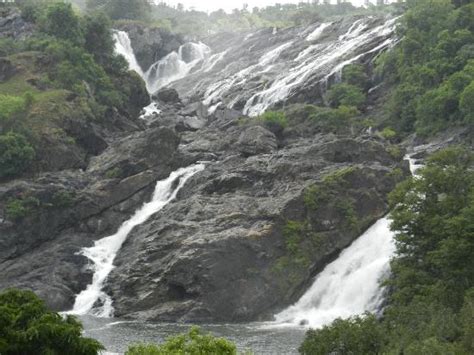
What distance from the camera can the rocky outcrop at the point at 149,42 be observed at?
12400cm

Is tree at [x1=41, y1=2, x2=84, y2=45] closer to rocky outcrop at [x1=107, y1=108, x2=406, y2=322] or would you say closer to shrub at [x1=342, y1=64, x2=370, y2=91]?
shrub at [x1=342, y1=64, x2=370, y2=91]

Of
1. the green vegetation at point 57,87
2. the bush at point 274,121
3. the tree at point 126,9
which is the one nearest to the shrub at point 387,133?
the bush at point 274,121

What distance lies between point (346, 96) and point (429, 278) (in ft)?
137

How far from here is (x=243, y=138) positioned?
6575cm

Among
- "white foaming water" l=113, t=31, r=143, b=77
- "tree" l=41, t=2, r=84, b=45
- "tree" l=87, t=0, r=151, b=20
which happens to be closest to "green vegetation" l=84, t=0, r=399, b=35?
"tree" l=87, t=0, r=151, b=20

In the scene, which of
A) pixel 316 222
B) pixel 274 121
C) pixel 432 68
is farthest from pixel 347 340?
pixel 432 68

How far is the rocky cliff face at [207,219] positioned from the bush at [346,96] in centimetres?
756

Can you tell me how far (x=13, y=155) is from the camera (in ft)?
204

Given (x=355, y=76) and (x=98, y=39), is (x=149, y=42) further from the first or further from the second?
(x=355, y=76)

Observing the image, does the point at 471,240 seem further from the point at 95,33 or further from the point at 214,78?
the point at 214,78

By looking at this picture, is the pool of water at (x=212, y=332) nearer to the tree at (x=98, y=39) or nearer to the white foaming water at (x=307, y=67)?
the white foaming water at (x=307, y=67)

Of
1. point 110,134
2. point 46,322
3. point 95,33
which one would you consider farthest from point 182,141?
point 46,322

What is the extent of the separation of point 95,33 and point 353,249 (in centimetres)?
5401

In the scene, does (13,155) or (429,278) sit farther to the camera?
(13,155)
